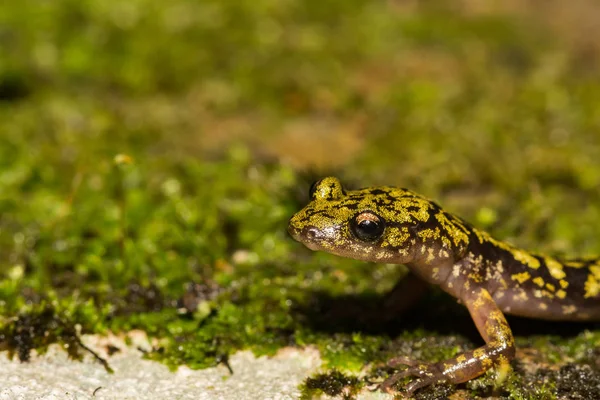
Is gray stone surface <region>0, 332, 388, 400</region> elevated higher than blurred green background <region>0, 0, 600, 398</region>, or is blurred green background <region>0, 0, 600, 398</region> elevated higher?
blurred green background <region>0, 0, 600, 398</region>

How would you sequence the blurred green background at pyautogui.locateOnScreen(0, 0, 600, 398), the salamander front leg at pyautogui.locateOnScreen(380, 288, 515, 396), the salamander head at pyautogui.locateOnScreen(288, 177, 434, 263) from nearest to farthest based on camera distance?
the salamander head at pyautogui.locateOnScreen(288, 177, 434, 263)
the salamander front leg at pyautogui.locateOnScreen(380, 288, 515, 396)
the blurred green background at pyautogui.locateOnScreen(0, 0, 600, 398)

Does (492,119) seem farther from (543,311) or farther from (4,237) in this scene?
(4,237)

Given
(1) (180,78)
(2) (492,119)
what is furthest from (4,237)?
(2) (492,119)

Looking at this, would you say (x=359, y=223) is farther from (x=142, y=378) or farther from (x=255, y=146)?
(x=255, y=146)

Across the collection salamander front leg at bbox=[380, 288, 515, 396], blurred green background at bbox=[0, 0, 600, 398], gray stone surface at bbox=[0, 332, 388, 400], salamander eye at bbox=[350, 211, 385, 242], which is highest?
blurred green background at bbox=[0, 0, 600, 398]

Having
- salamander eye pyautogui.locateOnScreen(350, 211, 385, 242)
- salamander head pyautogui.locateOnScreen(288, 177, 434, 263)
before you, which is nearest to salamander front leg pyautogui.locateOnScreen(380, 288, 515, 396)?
salamander head pyautogui.locateOnScreen(288, 177, 434, 263)

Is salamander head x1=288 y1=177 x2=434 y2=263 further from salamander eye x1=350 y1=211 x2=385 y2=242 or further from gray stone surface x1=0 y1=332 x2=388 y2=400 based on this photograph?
gray stone surface x1=0 y1=332 x2=388 y2=400

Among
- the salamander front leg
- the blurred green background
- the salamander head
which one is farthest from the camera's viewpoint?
the blurred green background
